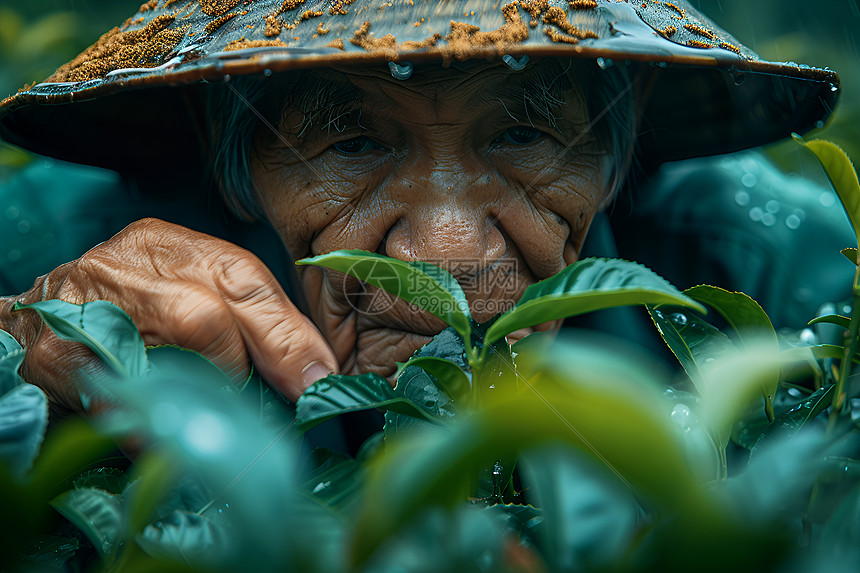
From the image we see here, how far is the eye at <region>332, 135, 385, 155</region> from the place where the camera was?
0.87m

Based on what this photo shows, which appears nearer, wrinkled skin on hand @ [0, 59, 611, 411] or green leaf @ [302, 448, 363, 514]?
green leaf @ [302, 448, 363, 514]

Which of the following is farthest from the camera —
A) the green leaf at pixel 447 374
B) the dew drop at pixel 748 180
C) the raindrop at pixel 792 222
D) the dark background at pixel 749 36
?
the dark background at pixel 749 36

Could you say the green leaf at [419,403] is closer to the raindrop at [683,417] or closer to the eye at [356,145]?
the raindrop at [683,417]

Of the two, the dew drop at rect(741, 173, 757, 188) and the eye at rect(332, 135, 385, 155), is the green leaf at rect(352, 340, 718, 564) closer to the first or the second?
the eye at rect(332, 135, 385, 155)

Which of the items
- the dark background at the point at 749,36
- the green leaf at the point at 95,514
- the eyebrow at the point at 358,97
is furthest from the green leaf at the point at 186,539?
the dark background at the point at 749,36

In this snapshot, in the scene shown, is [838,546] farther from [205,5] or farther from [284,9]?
[205,5]

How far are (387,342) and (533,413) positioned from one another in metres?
0.71

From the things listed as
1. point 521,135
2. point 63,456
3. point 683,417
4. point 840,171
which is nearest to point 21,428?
point 63,456

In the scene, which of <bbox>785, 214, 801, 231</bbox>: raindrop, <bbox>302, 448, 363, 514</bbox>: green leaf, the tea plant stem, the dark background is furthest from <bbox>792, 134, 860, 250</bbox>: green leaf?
the dark background

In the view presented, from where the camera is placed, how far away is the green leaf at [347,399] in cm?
41

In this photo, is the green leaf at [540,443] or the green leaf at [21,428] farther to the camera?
the green leaf at [21,428]

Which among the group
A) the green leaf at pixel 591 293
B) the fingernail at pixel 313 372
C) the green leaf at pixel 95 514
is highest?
the green leaf at pixel 591 293

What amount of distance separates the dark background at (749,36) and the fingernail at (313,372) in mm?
1249

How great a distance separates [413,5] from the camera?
0.65 metres
